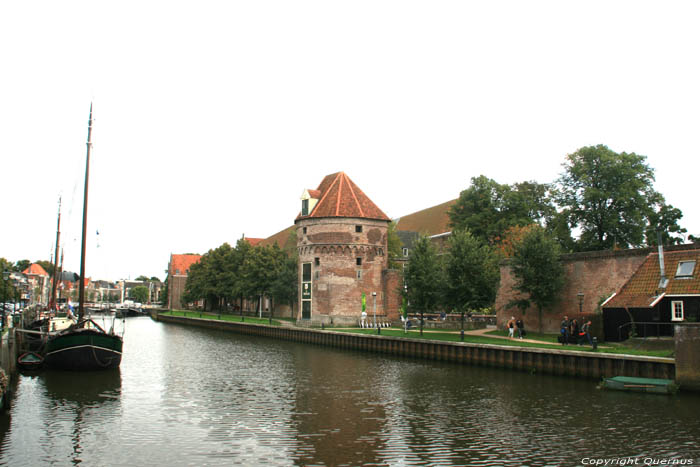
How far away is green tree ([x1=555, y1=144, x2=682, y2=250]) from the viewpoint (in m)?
51.9

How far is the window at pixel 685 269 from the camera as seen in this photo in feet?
94.9

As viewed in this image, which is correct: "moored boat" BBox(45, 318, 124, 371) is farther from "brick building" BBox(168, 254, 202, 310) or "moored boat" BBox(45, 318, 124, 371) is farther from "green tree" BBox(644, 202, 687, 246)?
"brick building" BBox(168, 254, 202, 310)

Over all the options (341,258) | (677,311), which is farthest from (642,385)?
(341,258)

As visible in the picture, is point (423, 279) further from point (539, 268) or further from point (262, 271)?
point (262, 271)

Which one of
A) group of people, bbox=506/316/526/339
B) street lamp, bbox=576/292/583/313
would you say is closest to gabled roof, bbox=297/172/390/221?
group of people, bbox=506/316/526/339

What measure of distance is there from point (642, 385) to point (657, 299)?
307 inches

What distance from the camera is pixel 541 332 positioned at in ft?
130

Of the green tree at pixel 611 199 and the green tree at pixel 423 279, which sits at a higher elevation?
the green tree at pixel 611 199

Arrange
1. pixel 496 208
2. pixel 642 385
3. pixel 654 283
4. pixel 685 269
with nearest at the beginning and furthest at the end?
pixel 642 385, pixel 685 269, pixel 654 283, pixel 496 208

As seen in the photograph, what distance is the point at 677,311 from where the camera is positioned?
28.2m

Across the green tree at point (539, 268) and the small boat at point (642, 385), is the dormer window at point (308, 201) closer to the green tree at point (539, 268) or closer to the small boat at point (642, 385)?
the green tree at point (539, 268)

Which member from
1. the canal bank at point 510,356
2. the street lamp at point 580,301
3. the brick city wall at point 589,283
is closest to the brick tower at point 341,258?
the canal bank at point 510,356

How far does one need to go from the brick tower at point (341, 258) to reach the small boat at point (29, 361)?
31.5 m

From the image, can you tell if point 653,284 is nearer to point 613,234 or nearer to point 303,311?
point 613,234
